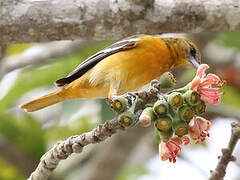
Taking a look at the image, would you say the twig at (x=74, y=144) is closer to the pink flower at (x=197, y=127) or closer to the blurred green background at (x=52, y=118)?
the pink flower at (x=197, y=127)

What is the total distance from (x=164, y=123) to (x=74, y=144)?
0.53 m

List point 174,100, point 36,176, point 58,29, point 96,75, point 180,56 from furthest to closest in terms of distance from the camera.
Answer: point 180,56 → point 96,75 → point 58,29 → point 36,176 → point 174,100

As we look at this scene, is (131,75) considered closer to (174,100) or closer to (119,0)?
(119,0)

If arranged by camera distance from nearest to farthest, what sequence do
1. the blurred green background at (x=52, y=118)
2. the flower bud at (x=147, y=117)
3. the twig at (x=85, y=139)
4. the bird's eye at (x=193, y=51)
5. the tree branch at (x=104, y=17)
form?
the flower bud at (x=147, y=117) < the twig at (x=85, y=139) < the tree branch at (x=104, y=17) < the bird's eye at (x=193, y=51) < the blurred green background at (x=52, y=118)

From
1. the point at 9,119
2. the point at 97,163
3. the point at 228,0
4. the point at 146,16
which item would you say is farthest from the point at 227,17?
the point at 9,119

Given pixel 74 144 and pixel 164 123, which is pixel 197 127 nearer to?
pixel 164 123

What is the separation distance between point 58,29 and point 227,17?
1.11m

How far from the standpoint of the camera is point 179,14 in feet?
11.7

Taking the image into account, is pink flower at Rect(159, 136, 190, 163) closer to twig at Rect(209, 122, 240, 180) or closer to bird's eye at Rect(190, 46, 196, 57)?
twig at Rect(209, 122, 240, 180)

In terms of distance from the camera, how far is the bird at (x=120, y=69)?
3.75m

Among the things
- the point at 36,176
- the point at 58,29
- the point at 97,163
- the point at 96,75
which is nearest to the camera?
the point at 36,176

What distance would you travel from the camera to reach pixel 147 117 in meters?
2.41

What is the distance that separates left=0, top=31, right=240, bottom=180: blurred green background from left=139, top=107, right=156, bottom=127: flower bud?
6.85 feet

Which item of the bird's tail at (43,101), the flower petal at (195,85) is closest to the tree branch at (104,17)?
the bird's tail at (43,101)
